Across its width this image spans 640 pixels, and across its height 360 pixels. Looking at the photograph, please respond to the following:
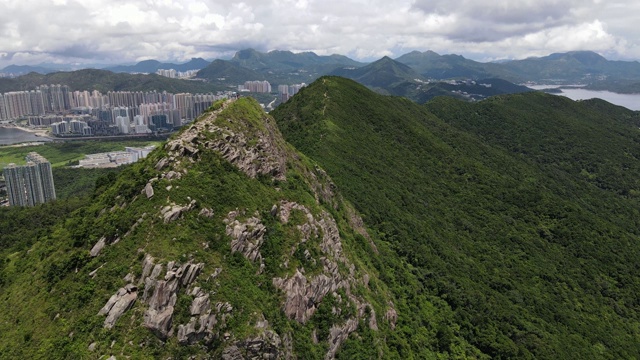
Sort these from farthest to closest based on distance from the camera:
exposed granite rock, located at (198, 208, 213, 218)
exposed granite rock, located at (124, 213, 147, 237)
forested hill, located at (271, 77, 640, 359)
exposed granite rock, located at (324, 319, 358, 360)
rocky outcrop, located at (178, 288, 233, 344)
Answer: forested hill, located at (271, 77, 640, 359)
exposed granite rock, located at (324, 319, 358, 360)
exposed granite rock, located at (198, 208, 213, 218)
exposed granite rock, located at (124, 213, 147, 237)
rocky outcrop, located at (178, 288, 233, 344)

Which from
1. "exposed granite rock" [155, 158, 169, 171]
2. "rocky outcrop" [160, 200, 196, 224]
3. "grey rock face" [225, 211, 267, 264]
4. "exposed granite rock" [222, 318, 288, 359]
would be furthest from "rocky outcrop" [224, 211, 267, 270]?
"exposed granite rock" [155, 158, 169, 171]

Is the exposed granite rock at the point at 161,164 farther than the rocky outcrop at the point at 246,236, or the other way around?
the exposed granite rock at the point at 161,164

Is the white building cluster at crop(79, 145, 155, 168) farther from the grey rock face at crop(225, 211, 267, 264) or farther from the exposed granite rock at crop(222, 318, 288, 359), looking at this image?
the exposed granite rock at crop(222, 318, 288, 359)

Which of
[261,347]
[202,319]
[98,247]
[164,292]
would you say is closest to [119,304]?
[164,292]

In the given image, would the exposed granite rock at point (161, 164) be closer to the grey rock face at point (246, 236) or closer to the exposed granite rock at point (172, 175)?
the exposed granite rock at point (172, 175)

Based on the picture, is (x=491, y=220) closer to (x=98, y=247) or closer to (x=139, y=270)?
(x=139, y=270)

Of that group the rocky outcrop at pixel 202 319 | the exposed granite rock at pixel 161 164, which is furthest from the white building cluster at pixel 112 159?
the rocky outcrop at pixel 202 319
